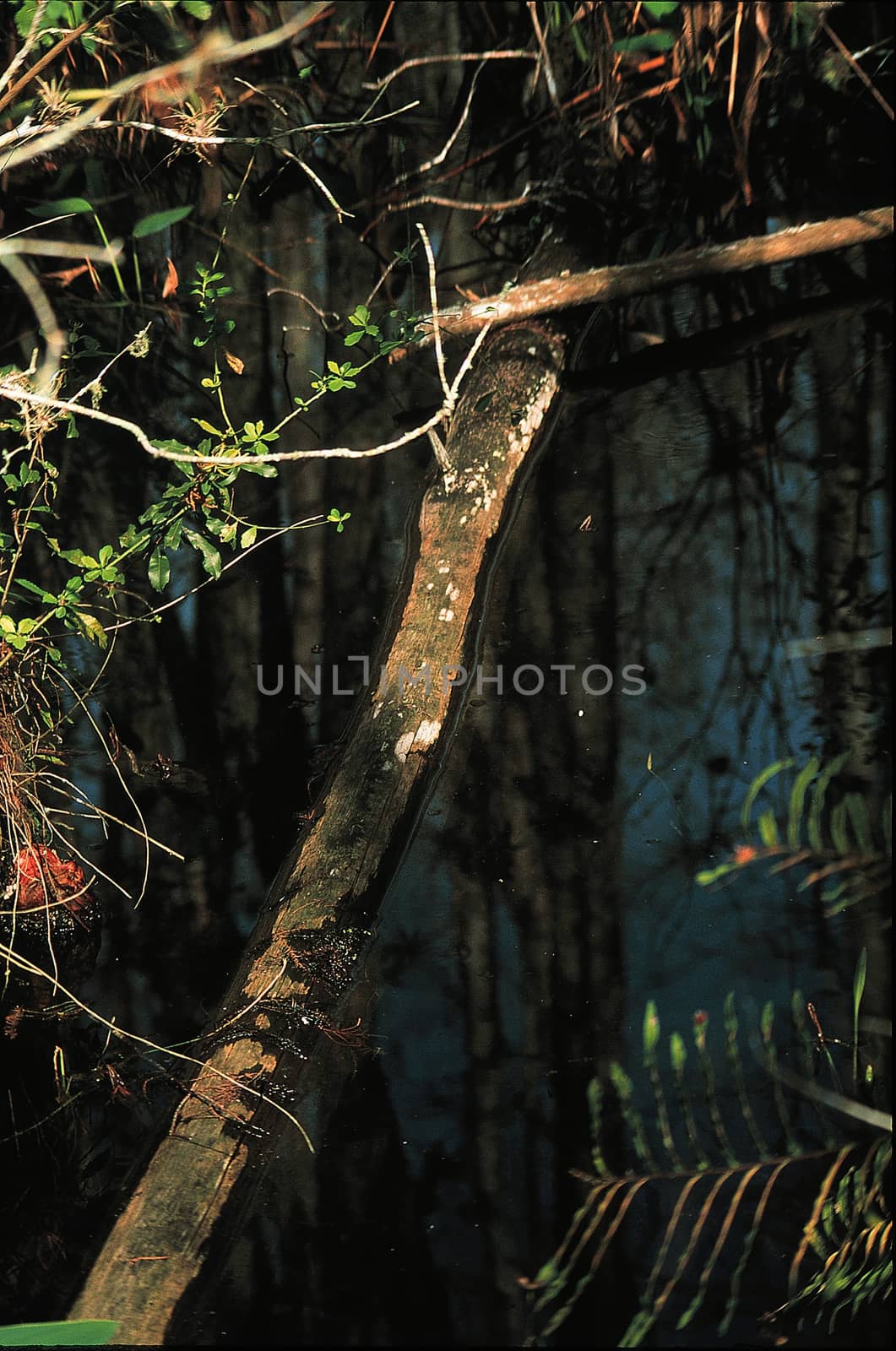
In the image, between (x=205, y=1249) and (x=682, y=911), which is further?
(x=682, y=911)

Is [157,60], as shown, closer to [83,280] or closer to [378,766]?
[83,280]

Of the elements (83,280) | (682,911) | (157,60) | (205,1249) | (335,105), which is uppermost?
(335,105)

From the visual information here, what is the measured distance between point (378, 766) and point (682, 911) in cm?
62

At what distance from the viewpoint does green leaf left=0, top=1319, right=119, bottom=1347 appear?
1.31 meters

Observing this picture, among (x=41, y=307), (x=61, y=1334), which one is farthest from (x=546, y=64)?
(x=61, y=1334)

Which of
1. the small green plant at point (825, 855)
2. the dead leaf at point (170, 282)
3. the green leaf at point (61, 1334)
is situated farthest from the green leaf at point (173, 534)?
the dead leaf at point (170, 282)

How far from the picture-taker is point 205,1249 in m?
1.57

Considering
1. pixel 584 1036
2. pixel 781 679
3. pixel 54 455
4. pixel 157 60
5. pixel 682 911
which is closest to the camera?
pixel 584 1036

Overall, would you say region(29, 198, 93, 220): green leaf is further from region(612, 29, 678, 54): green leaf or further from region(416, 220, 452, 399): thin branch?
region(612, 29, 678, 54): green leaf

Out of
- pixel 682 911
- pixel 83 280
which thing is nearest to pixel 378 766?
pixel 682 911

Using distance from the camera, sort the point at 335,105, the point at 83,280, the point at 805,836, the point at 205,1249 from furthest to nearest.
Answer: the point at 335,105
the point at 83,280
the point at 805,836
the point at 205,1249

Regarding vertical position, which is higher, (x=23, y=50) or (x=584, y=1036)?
(x=23, y=50)

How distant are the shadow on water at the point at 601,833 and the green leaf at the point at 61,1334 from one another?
212mm

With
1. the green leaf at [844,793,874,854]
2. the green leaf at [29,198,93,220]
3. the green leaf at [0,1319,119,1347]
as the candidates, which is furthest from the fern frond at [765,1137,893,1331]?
the green leaf at [29,198,93,220]
